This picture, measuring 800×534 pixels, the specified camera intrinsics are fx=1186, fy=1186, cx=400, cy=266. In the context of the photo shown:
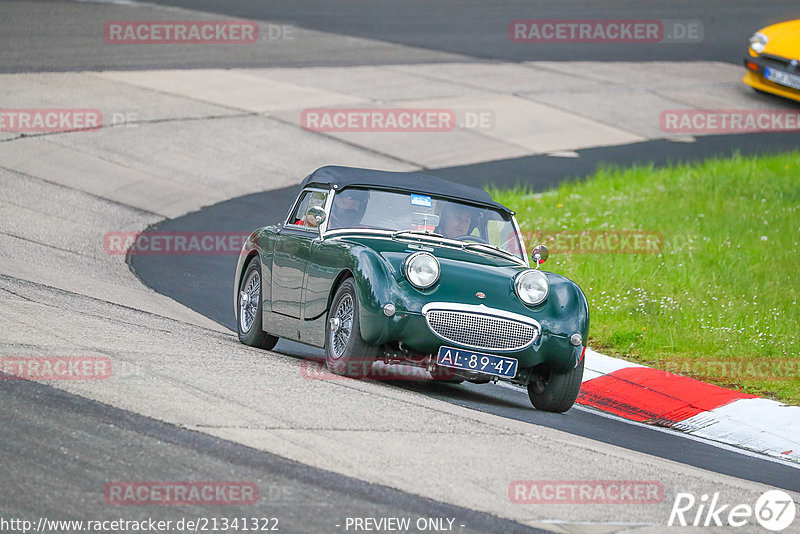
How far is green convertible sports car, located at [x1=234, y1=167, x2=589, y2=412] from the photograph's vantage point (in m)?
7.64

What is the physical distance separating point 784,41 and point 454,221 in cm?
1462

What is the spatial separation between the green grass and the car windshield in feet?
7.30

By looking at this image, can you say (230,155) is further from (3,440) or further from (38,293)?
(3,440)

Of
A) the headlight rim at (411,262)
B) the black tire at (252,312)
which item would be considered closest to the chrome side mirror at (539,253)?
the headlight rim at (411,262)

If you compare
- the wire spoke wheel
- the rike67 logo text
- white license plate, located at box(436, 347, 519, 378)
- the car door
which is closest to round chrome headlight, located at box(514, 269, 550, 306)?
white license plate, located at box(436, 347, 519, 378)

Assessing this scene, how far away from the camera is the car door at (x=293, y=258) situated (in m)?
8.89

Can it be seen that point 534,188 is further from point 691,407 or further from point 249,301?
point 691,407

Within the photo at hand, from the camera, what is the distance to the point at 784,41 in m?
21.5

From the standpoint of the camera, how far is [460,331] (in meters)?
7.64

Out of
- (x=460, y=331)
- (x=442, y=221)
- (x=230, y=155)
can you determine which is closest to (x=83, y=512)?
(x=460, y=331)

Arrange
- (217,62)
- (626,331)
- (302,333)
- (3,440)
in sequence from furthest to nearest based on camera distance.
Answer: (217,62) → (626,331) → (302,333) → (3,440)

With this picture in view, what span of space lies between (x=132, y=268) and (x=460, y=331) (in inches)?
242

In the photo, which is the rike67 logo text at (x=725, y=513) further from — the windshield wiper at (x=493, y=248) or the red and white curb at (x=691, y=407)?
the windshield wiper at (x=493, y=248)

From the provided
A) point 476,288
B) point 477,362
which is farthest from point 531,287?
point 477,362
